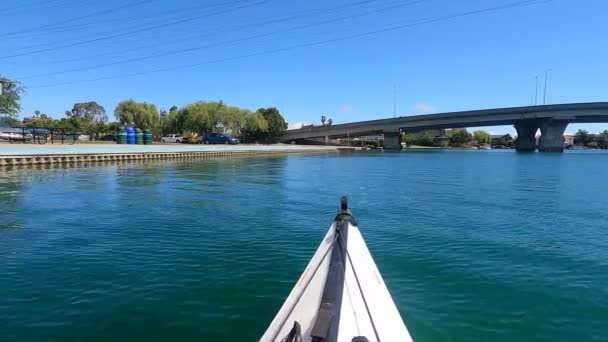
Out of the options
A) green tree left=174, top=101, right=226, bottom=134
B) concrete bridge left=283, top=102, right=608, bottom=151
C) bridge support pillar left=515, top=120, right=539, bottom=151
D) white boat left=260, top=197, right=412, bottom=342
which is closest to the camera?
white boat left=260, top=197, right=412, bottom=342

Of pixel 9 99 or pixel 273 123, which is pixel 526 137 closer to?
pixel 273 123

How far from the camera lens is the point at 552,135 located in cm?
11400

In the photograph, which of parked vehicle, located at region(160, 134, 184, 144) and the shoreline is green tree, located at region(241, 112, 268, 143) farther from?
the shoreline

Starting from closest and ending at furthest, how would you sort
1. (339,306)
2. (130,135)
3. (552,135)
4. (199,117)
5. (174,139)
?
(339,306), (130,135), (199,117), (174,139), (552,135)

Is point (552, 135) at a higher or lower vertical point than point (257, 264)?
higher

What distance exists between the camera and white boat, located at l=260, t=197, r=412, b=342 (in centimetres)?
445

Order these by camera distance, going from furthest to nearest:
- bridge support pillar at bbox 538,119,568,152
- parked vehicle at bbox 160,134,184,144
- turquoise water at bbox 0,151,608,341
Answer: bridge support pillar at bbox 538,119,568,152 → parked vehicle at bbox 160,134,184,144 → turquoise water at bbox 0,151,608,341

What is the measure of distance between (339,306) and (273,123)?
134638 mm

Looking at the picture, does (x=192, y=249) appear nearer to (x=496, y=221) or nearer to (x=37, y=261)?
(x=37, y=261)

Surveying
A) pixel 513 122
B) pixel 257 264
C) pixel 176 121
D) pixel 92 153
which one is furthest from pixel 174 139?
pixel 257 264

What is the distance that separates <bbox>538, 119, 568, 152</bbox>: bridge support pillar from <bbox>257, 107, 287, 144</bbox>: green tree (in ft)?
274

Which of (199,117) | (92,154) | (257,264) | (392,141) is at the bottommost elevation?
(257,264)

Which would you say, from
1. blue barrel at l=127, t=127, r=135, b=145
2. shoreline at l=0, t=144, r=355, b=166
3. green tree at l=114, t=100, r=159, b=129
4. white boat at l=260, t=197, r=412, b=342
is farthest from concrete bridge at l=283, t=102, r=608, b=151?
white boat at l=260, t=197, r=412, b=342

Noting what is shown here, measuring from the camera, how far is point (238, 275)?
30.7 feet
